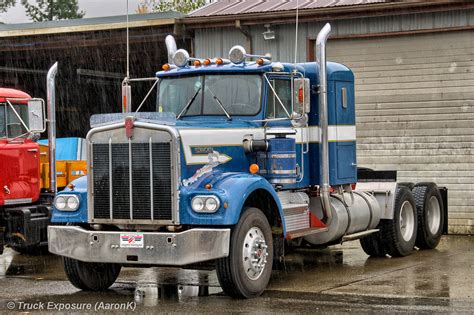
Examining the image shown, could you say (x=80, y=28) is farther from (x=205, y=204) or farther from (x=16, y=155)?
(x=205, y=204)

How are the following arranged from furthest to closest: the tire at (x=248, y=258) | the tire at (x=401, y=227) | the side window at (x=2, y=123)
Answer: the tire at (x=401, y=227) → the side window at (x=2, y=123) → the tire at (x=248, y=258)

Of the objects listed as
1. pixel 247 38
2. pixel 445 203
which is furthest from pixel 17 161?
pixel 247 38

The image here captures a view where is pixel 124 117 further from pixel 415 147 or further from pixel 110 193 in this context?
pixel 415 147

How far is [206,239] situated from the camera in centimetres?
980

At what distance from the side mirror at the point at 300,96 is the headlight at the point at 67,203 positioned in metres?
2.82

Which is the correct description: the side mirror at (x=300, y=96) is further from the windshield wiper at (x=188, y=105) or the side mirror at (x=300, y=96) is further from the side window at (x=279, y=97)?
the windshield wiper at (x=188, y=105)

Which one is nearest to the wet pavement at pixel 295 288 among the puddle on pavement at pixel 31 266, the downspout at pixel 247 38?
the puddle on pavement at pixel 31 266

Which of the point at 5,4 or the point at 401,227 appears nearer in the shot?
the point at 401,227

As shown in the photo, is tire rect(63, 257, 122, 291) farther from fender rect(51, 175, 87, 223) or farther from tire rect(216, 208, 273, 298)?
tire rect(216, 208, 273, 298)

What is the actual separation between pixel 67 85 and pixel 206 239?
21.4 metres

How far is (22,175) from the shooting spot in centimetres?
1329

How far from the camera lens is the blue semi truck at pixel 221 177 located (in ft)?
32.9

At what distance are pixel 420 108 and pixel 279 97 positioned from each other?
22.0 ft

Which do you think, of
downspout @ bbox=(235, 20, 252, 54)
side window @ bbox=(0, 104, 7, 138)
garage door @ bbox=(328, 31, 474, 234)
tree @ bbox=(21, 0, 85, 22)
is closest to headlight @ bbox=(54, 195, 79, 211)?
side window @ bbox=(0, 104, 7, 138)
